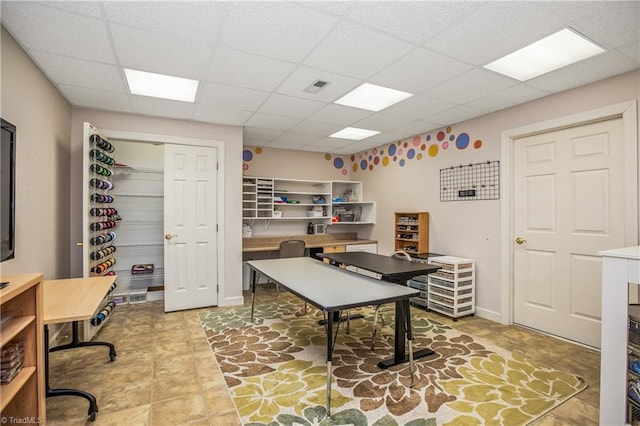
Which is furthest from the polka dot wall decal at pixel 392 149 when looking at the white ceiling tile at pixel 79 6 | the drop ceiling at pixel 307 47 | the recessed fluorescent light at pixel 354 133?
the white ceiling tile at pixel 79 6

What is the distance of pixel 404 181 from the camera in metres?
5.11

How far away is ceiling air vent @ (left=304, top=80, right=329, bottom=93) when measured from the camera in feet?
9.55

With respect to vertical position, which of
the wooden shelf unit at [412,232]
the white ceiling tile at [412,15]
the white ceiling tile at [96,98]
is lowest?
the wooden shelf unit at [412,232]

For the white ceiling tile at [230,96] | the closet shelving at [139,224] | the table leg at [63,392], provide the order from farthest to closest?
the closet shelving at [139,224], the white ceiling tile at [230,96], the table leg at [63,392]

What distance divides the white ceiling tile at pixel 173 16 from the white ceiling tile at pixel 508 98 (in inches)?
106

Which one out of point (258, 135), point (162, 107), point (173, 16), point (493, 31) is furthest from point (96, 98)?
point (493, 31)

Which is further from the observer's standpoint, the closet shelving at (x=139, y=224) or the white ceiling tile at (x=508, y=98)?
the closet shelving at (x=139, y=224)

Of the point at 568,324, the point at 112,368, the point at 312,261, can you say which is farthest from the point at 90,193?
the point at 568,324

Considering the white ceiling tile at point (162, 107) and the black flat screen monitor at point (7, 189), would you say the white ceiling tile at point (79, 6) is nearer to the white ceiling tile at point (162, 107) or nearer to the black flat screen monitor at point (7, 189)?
the black flat screen monitor at point (7, 189)

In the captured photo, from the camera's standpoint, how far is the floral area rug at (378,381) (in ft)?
6.48

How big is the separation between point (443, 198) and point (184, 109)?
11.6 feet

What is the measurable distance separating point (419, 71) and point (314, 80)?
92cm

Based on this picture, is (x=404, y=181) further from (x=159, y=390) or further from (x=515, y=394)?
(x=159, y=390)

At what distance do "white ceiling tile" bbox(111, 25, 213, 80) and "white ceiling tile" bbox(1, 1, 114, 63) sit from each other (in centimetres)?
10
